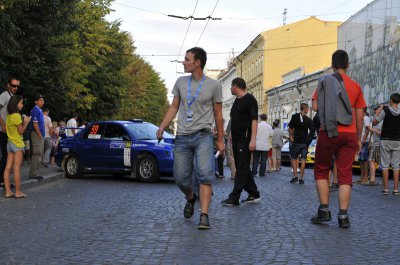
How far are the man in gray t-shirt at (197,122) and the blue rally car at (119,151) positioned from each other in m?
6.38

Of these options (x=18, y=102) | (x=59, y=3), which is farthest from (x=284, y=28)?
(x=18, y=102)

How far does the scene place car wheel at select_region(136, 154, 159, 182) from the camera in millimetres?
13750

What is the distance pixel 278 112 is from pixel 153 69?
31035 millimetres

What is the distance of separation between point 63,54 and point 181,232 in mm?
16474

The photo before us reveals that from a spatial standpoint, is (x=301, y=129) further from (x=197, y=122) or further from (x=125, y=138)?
(x=197, y=122)

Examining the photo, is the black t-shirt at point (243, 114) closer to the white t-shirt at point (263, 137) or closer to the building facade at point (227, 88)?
the white t-shirt at point (263, 137)

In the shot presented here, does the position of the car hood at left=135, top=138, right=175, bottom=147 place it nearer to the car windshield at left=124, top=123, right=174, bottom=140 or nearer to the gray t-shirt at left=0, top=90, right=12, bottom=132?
the car windshield at left=124, top=123, right=174, bottom=140

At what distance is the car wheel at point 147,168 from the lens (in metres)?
13.8

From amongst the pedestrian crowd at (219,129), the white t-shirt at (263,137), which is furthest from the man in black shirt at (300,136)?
the pedestrian crowd at (219,129)

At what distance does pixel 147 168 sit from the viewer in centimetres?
1392

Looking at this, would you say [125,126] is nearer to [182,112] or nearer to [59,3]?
[59,3]

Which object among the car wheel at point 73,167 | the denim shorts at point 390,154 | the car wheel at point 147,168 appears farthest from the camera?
the car wheel at point 73,167

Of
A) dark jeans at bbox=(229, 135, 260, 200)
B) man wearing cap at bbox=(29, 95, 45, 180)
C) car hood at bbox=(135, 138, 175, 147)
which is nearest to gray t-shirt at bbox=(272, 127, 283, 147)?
car hood at bbox=(135, 138, 175, 147)

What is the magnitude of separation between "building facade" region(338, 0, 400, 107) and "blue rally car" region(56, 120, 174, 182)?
10.9 m
